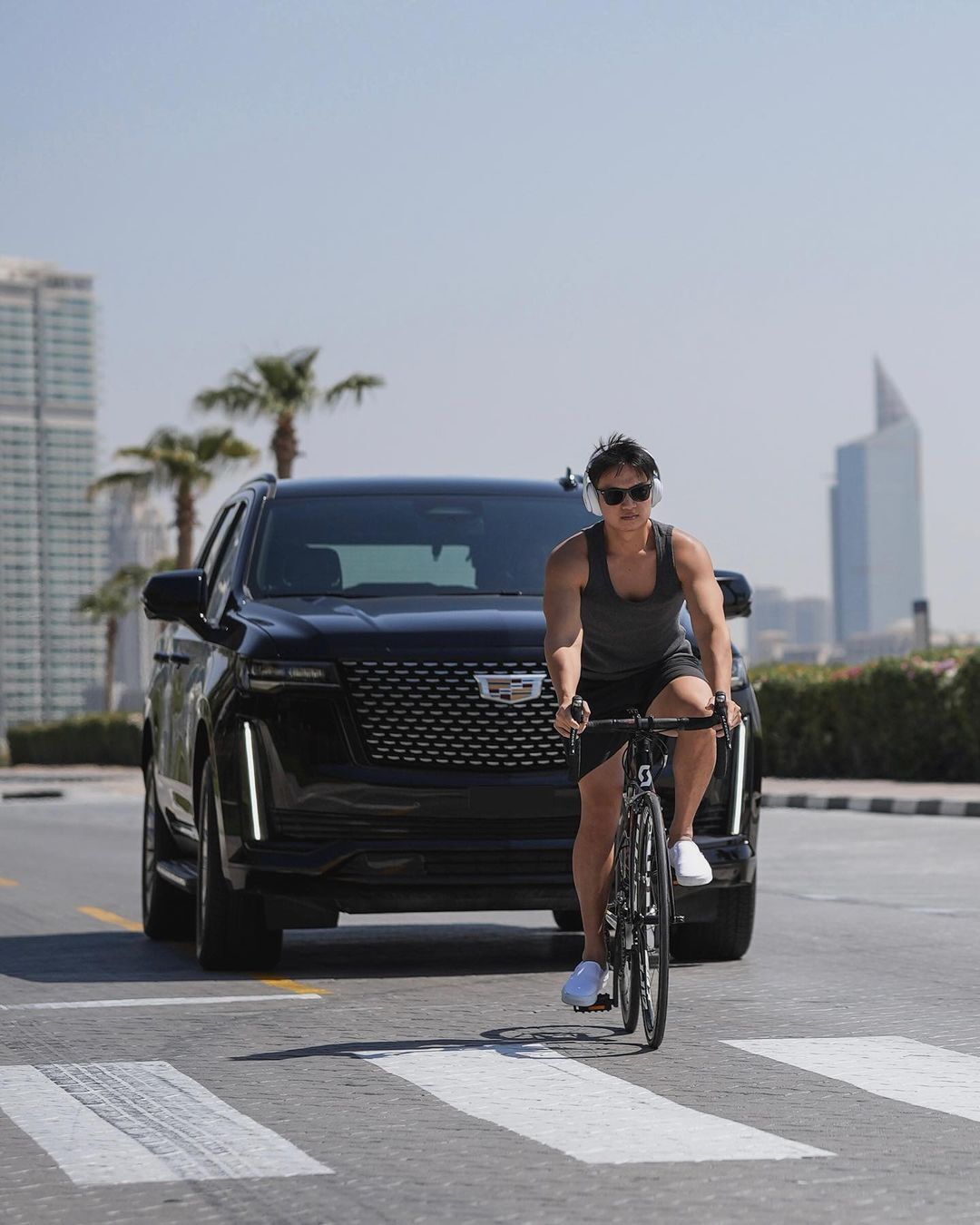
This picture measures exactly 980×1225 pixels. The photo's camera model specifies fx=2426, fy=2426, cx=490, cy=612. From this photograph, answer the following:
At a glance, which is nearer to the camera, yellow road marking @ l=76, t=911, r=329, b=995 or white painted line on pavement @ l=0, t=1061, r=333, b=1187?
white painted line on pavement @ l=0, t=1061, r=333, b=1187

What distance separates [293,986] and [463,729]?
46.6 inches

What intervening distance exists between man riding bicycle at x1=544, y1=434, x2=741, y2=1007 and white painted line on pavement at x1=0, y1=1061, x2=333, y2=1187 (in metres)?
1.61

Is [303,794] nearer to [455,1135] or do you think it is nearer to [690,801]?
[690,801]

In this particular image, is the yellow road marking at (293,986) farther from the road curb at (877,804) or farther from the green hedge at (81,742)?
the green hedge at (81,742)

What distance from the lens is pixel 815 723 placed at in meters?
30.7

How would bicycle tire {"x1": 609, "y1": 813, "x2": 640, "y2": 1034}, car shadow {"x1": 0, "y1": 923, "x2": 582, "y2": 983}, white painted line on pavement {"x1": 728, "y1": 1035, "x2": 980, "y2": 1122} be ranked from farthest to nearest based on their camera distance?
car shadow {"x1": 0, "y1": 923, "x2": 582, "y2": 983} < bicycle tire {"x1": 609, "y1": 813, "x2": 640, "y2": 1034} < white painted line on pavement {"x1": 728, "y1": 1035, "x2": 980, "y2": 1122}

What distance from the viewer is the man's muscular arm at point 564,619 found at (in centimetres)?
747

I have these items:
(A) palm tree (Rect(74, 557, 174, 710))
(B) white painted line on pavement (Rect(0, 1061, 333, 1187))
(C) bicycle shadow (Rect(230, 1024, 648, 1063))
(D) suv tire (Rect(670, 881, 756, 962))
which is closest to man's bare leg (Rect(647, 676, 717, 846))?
(C) bicycle shadow (Rect(230, 1024, 648, 1063))

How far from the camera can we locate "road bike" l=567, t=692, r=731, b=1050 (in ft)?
24.0

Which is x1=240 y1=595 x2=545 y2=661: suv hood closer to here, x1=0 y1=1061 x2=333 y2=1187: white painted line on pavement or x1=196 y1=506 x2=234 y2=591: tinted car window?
x1=196 y1=506 x2=234 y2=591: tinted car window

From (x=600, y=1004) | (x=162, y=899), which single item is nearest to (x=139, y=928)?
(x=162, y=899)

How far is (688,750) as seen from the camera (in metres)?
7.73

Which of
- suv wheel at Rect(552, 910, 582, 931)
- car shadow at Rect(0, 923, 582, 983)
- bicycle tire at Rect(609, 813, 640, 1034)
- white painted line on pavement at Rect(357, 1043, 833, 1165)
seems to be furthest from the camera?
suv wheel at Rect(552, 910, 582, 931)

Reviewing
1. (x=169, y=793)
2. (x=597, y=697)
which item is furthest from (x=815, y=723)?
(x=597, y=697)
